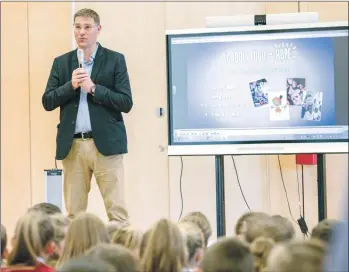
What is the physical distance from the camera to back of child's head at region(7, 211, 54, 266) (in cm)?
267

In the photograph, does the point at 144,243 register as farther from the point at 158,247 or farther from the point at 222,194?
the point at 222,194

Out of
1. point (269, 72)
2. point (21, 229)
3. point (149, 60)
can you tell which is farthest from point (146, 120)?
point (21, 229)

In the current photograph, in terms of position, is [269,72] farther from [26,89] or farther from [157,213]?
[26,89]

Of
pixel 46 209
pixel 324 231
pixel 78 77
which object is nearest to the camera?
pixel 324 231

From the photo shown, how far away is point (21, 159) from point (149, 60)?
118 centimetres

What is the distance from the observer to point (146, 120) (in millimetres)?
5027

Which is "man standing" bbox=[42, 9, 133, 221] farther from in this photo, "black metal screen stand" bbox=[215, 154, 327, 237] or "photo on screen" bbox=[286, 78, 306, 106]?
"photo on screen" bbox=[286, 78, 306, 106]

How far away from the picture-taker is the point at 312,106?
398 centimetres

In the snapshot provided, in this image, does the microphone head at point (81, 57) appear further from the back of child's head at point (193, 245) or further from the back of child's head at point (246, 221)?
the back of child's head at point (193, 245)

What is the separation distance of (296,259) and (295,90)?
228 cm

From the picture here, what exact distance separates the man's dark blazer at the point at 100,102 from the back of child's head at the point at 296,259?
2157 mm

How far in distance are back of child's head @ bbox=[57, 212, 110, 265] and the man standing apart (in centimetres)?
120

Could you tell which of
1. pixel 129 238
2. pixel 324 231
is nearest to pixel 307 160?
pixel 324 231

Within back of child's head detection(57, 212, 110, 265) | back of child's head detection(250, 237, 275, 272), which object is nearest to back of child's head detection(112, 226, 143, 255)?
back of child's head detection(57, 212, 110, 265)
